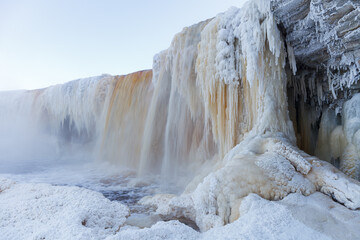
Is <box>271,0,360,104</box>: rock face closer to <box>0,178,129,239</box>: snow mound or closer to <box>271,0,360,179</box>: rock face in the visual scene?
<box>271,0,360,179</box>: rock face

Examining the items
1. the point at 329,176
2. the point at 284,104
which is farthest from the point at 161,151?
the point at 329,176

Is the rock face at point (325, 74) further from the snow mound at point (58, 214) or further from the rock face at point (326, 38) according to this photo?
the snow mound at point (58, 214)

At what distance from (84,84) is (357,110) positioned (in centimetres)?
1283

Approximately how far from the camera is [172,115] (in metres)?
7.52

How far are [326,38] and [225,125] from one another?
272 cm

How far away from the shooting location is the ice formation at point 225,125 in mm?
2371

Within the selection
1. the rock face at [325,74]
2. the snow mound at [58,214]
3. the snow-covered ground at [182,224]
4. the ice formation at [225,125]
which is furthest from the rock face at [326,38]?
the snow mound at [58,214]

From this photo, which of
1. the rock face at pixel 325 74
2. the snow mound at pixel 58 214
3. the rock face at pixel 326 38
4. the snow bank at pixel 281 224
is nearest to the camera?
the snow bank at pixel 281 224

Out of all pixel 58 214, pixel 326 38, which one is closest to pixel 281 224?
pixel 58 214

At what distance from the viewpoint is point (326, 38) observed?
158 inches

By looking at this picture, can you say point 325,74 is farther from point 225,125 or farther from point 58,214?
point 58,214

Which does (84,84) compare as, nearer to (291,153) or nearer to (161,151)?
(161,151)

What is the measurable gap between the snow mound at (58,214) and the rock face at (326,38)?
4.57 m

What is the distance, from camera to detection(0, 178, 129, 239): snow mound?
199 cm
